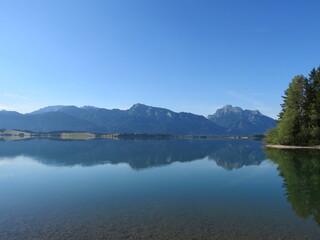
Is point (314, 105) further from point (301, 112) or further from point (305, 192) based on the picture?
point (305, 192)

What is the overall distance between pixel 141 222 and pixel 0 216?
47.6 ft

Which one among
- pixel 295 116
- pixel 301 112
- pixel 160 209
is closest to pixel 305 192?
pixel 160 209

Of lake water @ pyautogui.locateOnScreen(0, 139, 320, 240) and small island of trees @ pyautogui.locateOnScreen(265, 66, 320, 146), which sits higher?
small island of trees @ pyautogui.locateOnScreen(265, 66, 320, 146)

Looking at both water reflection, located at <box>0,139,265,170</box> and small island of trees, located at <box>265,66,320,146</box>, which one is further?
small island of trees, located at <box>265,66,320,146</box>

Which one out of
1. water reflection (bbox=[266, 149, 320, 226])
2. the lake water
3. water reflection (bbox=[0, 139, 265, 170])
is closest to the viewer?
the lake water

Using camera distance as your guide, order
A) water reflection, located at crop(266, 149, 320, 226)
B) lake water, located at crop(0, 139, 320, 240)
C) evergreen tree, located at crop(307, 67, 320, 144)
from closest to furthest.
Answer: lake water, located at crop(0, 139, 320, 240), water reflection, located at crop(266, 149, 320, 226), evergreen tree, located at crop(307, 67, 320, 144)

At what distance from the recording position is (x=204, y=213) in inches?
975

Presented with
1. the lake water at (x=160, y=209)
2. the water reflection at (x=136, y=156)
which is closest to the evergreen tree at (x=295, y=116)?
the water reflection at (x=136, y=156)

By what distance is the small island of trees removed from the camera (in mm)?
116000

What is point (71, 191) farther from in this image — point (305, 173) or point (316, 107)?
point (316, 107)

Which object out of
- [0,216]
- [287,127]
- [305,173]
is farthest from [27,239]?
[287,127]

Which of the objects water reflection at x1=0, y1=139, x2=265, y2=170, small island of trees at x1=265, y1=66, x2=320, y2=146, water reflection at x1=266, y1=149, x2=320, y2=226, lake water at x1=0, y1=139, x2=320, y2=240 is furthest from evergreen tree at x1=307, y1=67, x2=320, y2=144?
lake water at x1=0, y1=139, x2=320, y2=240

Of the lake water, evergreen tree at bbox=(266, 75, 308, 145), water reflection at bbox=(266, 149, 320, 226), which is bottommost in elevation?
the lake water

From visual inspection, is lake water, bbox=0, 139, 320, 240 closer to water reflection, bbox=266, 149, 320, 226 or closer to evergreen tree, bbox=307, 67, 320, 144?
water reflection, bbox=266, 149, 320, 226
